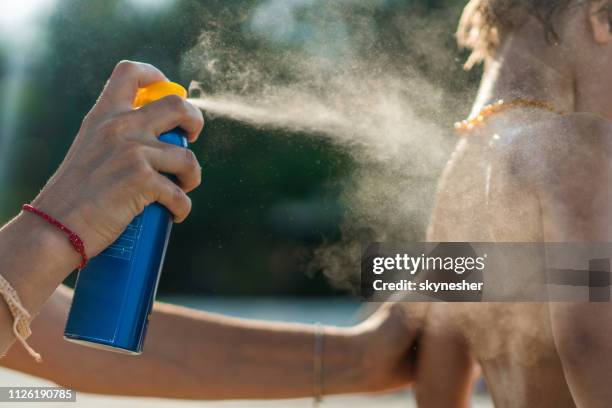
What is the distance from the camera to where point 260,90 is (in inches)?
106

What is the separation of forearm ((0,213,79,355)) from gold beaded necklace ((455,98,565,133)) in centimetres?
129

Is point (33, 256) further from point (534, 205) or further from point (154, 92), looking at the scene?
point (534, 205)

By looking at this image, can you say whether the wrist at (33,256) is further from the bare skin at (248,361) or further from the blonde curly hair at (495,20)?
the blonde curly hair at (495,20)

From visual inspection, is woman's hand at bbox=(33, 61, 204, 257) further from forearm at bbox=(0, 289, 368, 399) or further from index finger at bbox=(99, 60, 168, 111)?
forearm at bbox=(0, 289, 368, 399)

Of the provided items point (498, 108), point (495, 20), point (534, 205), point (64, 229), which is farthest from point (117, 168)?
point (495, 20)

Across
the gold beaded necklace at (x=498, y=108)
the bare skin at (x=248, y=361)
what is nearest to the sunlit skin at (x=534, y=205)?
the gold beaded necklace at (x=498, y=108)

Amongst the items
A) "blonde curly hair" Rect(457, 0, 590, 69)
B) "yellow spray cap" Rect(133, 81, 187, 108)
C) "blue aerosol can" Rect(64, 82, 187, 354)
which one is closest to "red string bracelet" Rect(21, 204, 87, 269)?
"blue aerosol can" Rect(64, 82, 187, 354)

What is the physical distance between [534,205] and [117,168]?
107cm

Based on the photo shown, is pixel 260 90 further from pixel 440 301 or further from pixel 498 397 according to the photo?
pixel 498 397

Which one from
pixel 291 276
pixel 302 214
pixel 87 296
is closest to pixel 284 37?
pixel 87 296

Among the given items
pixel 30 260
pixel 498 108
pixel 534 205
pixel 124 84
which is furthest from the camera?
pixel 498 108

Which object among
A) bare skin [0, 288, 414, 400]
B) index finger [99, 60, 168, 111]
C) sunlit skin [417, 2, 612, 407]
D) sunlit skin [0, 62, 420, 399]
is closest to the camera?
index finger [99, 60, 168, 111]

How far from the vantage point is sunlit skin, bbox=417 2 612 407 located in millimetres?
1766

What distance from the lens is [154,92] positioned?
5.04 ft
